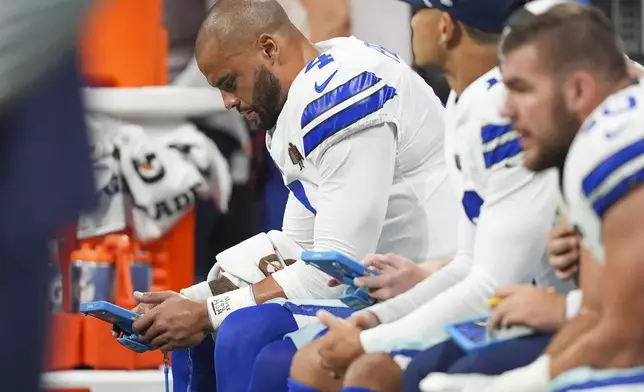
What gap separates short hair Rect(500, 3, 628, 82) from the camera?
6.19 ft

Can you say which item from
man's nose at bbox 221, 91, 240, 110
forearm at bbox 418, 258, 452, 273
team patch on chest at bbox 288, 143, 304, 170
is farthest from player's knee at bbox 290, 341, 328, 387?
man's nose at bbox 221, 91, 240, 110

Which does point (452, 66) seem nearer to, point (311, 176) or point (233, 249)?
point (311, 176)

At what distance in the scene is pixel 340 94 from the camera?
2688 millimetres

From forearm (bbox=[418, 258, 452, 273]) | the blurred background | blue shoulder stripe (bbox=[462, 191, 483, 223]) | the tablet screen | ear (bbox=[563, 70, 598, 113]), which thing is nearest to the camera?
ear (bbox=[563, 70, 598, 113])

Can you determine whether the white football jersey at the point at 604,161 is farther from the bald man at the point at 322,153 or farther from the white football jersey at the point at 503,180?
the bald man at the point at 322,153

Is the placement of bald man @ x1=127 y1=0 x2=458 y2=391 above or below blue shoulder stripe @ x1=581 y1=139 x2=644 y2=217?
below

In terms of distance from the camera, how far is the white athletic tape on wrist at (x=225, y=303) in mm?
2861

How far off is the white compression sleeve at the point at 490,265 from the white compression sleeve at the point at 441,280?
0.45ft

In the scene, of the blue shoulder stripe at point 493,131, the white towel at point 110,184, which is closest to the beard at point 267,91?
the blue shoulder stripe at point 493,131

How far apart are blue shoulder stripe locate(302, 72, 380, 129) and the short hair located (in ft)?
2.51

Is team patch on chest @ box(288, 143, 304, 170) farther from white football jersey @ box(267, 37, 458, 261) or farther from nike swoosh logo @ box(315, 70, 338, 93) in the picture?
nike swoosh logo @ box(315, 70, 338, 93)

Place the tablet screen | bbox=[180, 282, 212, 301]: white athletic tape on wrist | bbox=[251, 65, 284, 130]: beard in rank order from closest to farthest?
the tablet screen
bbox=[251, 65, 284, 130]: beard
bbox=[180, 282, 212, 301]: white athletic tape on wrist

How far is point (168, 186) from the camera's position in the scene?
4.79m

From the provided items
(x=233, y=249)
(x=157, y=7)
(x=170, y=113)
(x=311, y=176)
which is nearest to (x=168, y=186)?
(x=170, y=113)
